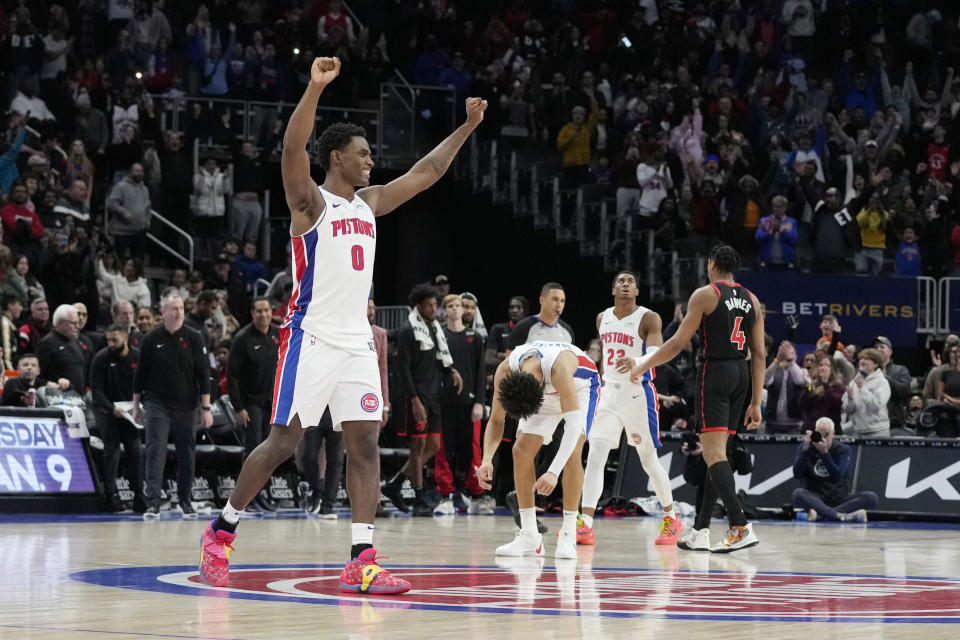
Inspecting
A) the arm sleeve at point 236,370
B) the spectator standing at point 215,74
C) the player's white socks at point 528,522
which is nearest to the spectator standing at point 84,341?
the arm sleeve at point 236,370

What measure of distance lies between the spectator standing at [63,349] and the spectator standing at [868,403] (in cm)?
842

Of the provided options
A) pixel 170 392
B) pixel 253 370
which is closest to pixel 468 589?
pixel 170 392

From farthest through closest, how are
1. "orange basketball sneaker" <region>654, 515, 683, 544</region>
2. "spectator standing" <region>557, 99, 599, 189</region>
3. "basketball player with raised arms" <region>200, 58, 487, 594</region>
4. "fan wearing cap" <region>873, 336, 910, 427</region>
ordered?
"spectator standing" <region>557, 99, 599, 189</region> < "fan wearing cap" <region>873, 336, 910, 427</region> < "orange basketball sneaker" <region>654, 515, 683, 544</region> < "basketball player with raised arms" <region>200, 58, 487, 594</region>

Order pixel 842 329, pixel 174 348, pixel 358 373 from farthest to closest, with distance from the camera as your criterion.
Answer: pixel 842 329 → pixel 174 348 → pixel 358 373

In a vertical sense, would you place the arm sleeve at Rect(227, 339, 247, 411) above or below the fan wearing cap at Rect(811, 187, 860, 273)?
below

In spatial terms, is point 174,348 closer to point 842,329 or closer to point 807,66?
point 842,329

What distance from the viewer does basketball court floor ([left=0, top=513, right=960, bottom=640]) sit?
6.06 meters

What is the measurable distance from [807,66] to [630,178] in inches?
213

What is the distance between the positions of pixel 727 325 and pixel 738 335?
0.44 ft

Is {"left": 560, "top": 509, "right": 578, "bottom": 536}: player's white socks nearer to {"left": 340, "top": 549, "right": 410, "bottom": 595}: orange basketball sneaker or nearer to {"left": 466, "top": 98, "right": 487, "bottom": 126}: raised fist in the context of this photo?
{"left": 340, "top": 549, "right": 410, "bottom": 595}: orange basketball sneaker

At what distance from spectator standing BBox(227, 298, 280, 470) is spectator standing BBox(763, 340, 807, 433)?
19.0 feet

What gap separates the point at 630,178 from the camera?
903 inches

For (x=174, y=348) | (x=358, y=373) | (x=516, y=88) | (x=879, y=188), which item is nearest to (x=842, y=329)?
(x=879, y=188)

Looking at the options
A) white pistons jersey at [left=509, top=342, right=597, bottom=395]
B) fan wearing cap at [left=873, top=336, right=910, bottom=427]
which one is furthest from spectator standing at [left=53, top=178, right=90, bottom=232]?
white pistons jersey at [left=509, top=342, right=597, bottom=395]
